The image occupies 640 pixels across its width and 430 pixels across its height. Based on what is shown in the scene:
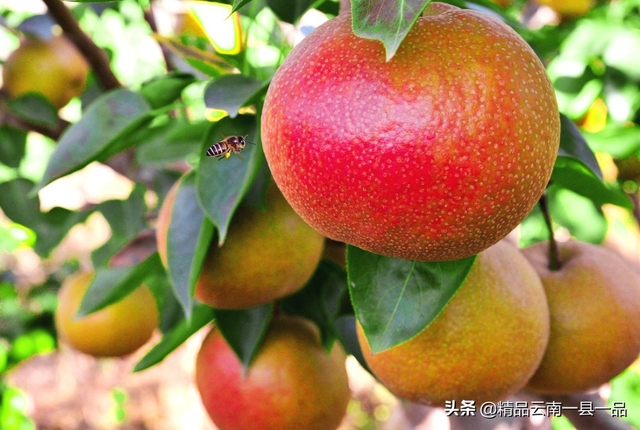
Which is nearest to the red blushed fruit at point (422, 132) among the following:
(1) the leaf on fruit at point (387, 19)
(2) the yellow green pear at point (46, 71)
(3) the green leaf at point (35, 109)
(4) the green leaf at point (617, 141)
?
(1) the leaf on fruit at point (387, 19)

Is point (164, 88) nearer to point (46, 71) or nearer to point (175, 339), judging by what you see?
point (175, 339)

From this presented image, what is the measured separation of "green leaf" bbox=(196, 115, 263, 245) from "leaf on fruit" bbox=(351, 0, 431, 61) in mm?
231

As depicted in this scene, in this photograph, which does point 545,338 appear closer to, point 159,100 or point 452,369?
point 452,369

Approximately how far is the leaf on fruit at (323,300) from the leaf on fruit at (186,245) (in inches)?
9.3

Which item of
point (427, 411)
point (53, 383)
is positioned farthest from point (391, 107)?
point (53, 383)

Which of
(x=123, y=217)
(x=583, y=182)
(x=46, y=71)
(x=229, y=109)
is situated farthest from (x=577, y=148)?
(x=46, y=71)

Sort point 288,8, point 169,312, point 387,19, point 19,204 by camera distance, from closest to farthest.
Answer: point 387,19 → point 288,8 → point 169,312 → point 19,204

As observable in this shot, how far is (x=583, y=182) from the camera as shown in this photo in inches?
23.8

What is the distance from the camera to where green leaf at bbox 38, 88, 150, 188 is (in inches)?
25.4

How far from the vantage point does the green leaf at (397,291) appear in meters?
0.47

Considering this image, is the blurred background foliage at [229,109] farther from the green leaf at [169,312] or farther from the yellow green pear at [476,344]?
the yellow green pear at [476,344]

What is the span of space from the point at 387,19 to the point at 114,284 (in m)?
0.59

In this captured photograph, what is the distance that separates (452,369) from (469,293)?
8 centimetres

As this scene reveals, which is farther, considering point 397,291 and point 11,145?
point 11,145
